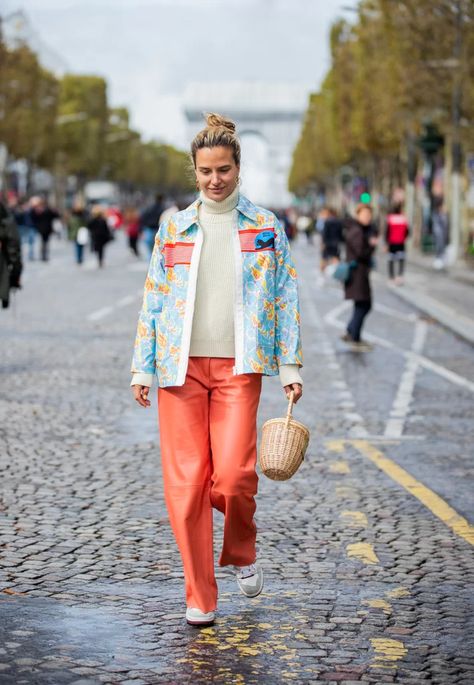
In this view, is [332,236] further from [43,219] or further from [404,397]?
[404,397]

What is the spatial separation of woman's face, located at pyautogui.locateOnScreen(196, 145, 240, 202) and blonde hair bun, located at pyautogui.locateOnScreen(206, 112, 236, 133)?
8 centimetres

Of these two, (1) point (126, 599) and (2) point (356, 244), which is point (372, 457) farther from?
(2) point (356, 244)

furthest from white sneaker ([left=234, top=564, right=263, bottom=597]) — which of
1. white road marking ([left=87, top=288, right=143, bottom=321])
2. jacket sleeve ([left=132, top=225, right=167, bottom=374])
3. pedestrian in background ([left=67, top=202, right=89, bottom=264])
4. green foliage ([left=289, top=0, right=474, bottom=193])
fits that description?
pedestrian in background ([left=67, top=202, right=89, bottom=264])

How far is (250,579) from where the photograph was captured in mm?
6195

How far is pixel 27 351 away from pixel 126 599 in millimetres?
11466

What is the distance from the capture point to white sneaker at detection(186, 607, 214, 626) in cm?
586

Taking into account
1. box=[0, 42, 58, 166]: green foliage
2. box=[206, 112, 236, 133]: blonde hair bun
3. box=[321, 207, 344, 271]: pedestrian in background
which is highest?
box=[206, 112, 236, 133]: blonde hair bun

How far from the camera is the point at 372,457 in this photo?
34.0 ft

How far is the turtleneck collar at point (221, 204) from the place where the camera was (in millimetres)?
5895

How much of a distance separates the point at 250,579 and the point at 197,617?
1.31 ft

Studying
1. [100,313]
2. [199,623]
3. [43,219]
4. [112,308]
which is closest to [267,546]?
[199,623]

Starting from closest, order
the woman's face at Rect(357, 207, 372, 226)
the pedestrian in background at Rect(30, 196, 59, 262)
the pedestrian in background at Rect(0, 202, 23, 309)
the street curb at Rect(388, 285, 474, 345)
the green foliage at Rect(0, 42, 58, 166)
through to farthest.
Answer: the pedestrian in background at Rect(0, 202, 23, 309) < the woman's face at Rect(357, 207, 372, 226) < the street curb at Rect(388, 285, 474, 345) < the pedestrian in background at Rect(30, 196, 59, 262) < the green foliage at Rect(0, 42, 58, 166)

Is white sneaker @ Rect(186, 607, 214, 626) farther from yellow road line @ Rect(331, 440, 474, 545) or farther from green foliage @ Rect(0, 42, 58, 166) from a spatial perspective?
green foliage @ Rect(0, 42, 58, 166)

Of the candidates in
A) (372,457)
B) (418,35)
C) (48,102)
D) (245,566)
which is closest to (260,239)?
(245,566)
